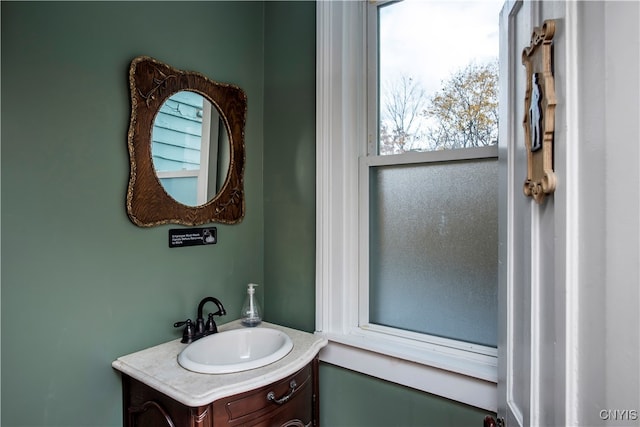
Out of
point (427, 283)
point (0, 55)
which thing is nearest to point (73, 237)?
point (0, 55)

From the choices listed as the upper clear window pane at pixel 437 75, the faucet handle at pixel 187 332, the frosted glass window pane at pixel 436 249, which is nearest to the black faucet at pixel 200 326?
the faucet handle at pixel 187 332

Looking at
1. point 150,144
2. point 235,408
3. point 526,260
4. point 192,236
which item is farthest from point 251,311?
point 526,260

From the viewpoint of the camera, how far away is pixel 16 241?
3.68 feet

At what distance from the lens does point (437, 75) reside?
4.99ft

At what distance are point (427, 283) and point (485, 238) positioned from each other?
30 centimetres

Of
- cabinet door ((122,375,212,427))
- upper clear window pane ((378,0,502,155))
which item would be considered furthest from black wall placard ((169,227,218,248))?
upper clear window pane ((378,0,502,155))

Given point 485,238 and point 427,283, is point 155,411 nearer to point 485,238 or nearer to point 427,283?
point 427,283

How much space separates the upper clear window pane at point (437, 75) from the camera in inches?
55.5

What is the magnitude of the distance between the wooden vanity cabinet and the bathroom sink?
12 centimetres

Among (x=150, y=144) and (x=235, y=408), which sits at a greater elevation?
(x=150, y=144)

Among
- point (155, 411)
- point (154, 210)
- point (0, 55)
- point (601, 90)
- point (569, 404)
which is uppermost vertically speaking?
point (0, 55)

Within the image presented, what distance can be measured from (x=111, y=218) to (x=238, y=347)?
2.36 feet

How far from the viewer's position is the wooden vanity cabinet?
1122 millimetres

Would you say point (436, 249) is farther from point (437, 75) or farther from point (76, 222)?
point (76, 222)
